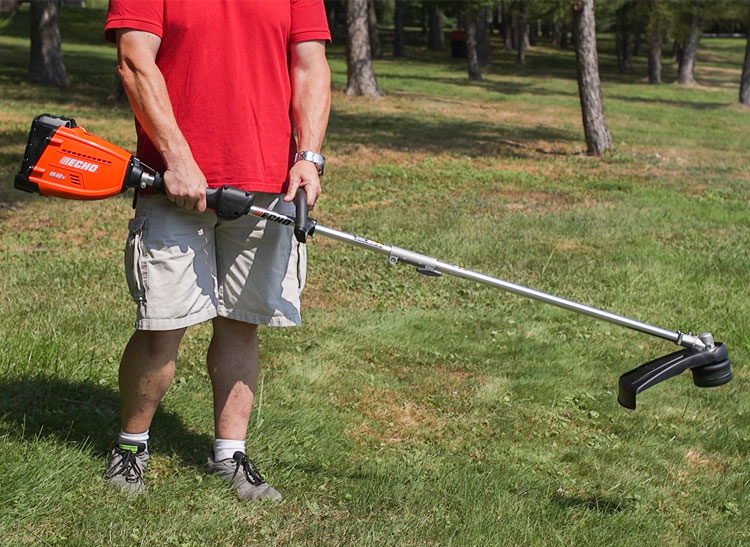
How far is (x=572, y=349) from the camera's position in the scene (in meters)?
5.59

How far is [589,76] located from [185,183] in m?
11.8

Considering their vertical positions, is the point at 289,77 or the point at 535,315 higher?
the point at 289,77

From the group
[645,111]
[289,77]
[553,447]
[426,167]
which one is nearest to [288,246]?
[289,77]

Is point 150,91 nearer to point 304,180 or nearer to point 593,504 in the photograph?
point 304,180

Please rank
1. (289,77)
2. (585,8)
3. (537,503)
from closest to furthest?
(289,77), (537,503), (585,8)

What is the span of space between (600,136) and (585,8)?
78.5 inches

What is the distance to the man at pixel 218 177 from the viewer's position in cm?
300

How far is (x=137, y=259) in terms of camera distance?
123 inches

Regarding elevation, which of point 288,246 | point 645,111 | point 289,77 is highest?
point 289,77

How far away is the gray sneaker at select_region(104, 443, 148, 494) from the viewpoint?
3350 mm

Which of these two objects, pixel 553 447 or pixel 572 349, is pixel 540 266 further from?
pixel 553 447

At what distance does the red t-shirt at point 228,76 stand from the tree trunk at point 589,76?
1080 cm

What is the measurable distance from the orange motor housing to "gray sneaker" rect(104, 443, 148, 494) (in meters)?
0.94

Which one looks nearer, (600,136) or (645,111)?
(600,136)
